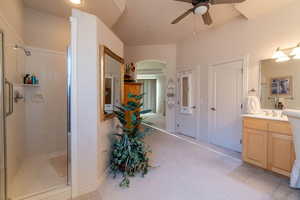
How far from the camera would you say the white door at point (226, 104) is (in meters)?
3.39

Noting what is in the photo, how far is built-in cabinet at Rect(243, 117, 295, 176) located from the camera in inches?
85.2

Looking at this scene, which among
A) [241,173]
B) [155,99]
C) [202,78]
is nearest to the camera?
[241,173]

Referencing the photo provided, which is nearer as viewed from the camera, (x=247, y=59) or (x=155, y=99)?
(x=247, y=59)

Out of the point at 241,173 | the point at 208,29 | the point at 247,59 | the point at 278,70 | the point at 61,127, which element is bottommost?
the point at 241,173

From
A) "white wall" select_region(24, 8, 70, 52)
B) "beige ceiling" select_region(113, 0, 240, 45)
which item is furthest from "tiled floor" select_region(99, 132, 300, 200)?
"beige ceiling" select_region(113, 0, 240, 45)

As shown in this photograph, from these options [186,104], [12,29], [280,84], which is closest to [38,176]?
[12,29]

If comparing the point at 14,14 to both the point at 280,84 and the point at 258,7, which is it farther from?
the point at 280,84

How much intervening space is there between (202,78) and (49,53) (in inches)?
140

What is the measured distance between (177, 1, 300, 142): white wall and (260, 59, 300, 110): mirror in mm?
144

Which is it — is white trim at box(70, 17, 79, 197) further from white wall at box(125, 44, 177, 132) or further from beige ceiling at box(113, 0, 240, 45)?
white wall at box(125, 44, 177, 132)

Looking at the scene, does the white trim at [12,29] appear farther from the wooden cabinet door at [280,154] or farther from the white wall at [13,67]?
the wooden cabinet door at [280,154]

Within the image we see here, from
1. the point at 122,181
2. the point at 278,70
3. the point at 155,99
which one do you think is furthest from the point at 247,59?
the point at 155,99

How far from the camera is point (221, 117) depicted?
3.74 m

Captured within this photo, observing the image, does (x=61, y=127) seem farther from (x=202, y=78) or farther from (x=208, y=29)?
(x=208, y=29)
